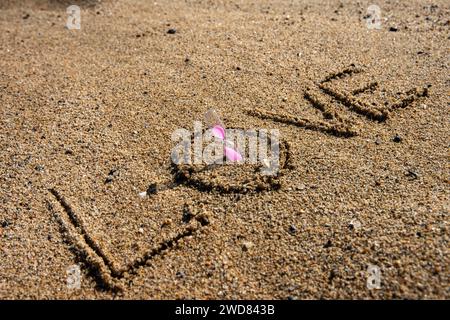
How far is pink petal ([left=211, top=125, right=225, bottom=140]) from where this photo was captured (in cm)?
279

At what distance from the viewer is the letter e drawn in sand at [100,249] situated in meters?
2.11

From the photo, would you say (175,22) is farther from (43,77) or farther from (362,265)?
(362,265)

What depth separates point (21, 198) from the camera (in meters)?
2.52

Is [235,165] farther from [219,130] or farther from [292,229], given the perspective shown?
[292,229]

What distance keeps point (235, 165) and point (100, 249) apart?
88 cm

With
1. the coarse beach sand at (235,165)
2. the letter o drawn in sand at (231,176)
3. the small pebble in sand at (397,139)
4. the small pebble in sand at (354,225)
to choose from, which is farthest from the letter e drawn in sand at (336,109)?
the small pebble in sand at (354,225)

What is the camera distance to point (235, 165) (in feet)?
8.42

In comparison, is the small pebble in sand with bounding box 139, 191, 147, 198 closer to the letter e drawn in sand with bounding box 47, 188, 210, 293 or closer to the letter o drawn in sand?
the letter o drawn in sand

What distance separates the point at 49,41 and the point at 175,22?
1.15 m

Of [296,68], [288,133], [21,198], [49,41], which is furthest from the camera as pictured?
[49,41]

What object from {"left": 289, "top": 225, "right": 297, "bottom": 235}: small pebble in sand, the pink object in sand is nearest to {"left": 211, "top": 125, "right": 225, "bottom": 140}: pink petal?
the pink object in sand

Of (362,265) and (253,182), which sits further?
(253,182)

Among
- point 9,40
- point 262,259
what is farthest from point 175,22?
point 262,259

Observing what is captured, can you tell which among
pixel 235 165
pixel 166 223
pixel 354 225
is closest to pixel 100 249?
pixel 166 223
